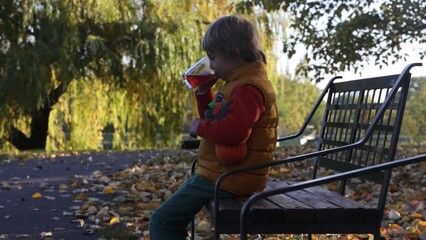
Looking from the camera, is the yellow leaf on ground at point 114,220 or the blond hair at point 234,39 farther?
the yellow leaf on ground at point 114,220

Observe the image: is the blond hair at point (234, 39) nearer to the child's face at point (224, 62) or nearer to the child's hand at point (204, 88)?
the child's face at point (224, 62)

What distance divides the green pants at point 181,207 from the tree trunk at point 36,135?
45.5ft

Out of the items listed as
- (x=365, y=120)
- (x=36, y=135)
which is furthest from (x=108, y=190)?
(x=36, y=135)

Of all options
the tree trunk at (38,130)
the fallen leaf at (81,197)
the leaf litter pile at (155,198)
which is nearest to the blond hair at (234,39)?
the leaf litter pile at (155,198)

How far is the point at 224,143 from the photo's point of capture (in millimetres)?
2473

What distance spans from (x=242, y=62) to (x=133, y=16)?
41.5 ft

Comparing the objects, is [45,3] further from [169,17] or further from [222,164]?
[222,164]

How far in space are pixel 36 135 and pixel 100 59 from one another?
11.2ft

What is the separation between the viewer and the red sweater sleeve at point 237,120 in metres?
2.42

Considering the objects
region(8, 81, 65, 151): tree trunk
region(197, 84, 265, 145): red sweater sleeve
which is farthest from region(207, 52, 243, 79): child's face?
region(8, 81, 65, 151): tree trunk

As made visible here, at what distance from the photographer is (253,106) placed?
2451mm

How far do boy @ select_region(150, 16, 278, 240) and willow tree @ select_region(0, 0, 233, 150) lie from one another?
37.5 ft

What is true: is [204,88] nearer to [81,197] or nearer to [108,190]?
[81,197]

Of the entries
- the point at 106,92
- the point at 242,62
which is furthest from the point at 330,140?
the point at 106,92
